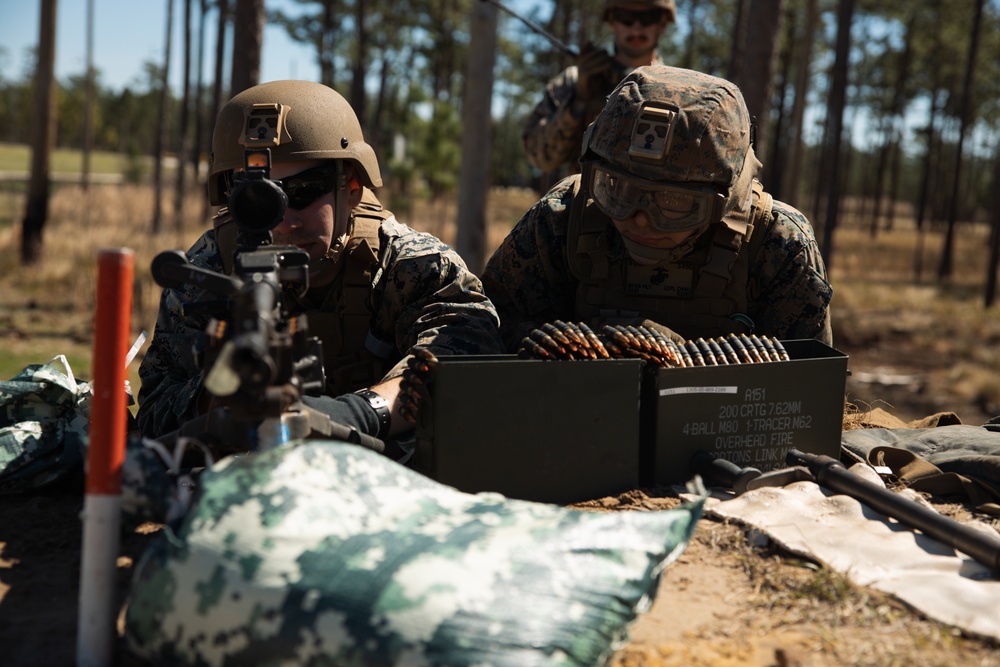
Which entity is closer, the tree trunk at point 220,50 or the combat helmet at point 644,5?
the combat helmet at point 644,5

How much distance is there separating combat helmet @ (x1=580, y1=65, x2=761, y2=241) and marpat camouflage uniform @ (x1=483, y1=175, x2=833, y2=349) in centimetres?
28

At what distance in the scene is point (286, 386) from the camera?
224 centimetres

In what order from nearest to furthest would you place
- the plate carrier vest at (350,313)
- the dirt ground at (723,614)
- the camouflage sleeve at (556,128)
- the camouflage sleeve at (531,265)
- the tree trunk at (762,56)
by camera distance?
the dirt ground at (723,614), the plate carrier vest at (350,313), the camouflage sleeve at (531,265), the camouflage sleeve at (556,128), the tree trunk at (762,56)

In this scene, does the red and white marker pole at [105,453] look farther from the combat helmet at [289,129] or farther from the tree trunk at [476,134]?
the tree trunk at [476,134]

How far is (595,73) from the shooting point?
636 cm

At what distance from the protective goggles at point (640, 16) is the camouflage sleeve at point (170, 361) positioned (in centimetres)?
374

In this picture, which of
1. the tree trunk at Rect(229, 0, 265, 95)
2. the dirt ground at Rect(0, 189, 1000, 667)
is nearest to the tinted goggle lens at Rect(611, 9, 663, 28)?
the tree trunk at Rect(229, 0, 265, 95)

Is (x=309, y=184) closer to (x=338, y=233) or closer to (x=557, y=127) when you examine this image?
(x=338, y=233)

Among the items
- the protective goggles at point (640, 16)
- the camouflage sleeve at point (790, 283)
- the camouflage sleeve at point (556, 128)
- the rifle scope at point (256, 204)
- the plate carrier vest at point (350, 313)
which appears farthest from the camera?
the camouflage sleeve at point (556, 128)

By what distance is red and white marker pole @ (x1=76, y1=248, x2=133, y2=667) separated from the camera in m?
1.95

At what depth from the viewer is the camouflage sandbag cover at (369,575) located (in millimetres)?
1865

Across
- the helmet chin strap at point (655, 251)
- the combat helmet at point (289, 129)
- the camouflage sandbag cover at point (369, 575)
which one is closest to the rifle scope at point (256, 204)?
the camouflage sandbag cover at point (369, 575)

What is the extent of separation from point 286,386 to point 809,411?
2014 mm

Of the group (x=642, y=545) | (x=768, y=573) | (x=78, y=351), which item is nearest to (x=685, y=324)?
(x=768, y=573)
